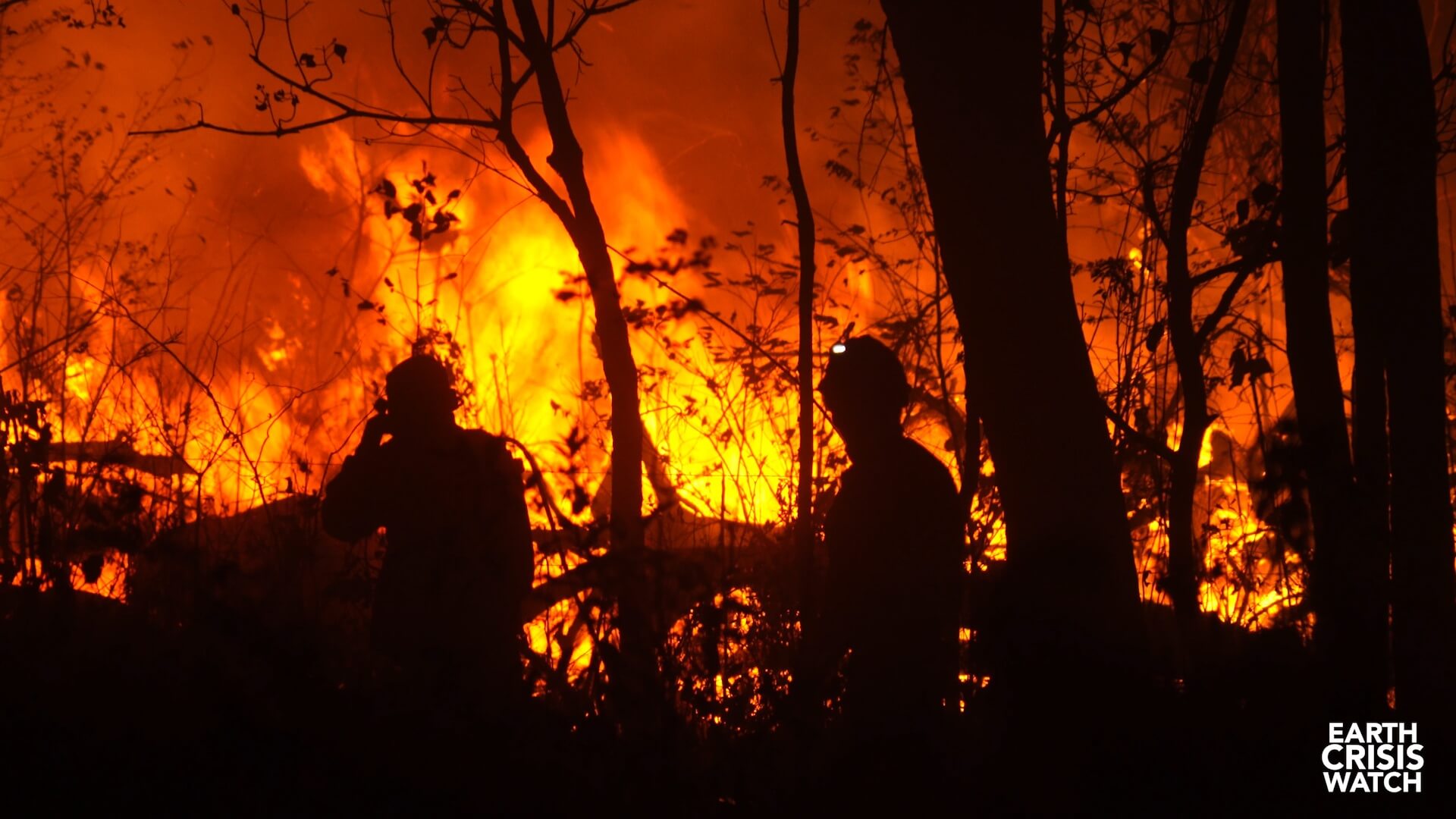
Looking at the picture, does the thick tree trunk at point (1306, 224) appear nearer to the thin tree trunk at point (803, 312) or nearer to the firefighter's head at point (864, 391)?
the firefighter's head at point (864, 391)

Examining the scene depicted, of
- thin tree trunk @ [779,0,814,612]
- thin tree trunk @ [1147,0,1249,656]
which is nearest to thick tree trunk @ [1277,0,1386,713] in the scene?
thin tree trunk @ [1147,0,1249,656]

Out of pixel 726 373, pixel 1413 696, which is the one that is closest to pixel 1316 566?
pixel 1413 696

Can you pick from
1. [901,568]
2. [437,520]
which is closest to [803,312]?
[437,520]

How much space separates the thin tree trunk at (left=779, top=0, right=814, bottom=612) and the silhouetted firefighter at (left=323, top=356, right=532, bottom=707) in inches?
48.7

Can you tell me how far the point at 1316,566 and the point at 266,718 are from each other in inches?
113

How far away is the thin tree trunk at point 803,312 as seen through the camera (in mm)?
4465

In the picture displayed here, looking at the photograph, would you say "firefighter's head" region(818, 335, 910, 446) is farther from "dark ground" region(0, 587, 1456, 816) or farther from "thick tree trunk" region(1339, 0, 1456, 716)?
"thick tree trunk" region(1339, 0, 1456, 716)

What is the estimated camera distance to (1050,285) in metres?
2.96

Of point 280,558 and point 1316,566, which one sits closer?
point 1316,566

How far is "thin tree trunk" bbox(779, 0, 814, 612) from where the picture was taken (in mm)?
4465

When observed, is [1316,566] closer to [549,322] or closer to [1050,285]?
[1050,285]

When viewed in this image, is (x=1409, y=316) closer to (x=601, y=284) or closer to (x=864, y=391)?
(x=864, y=391)

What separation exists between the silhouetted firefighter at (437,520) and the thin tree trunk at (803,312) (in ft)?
4.06

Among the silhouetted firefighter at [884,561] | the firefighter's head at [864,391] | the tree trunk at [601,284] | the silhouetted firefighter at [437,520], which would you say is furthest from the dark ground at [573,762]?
the tree trunk at [601,284]
